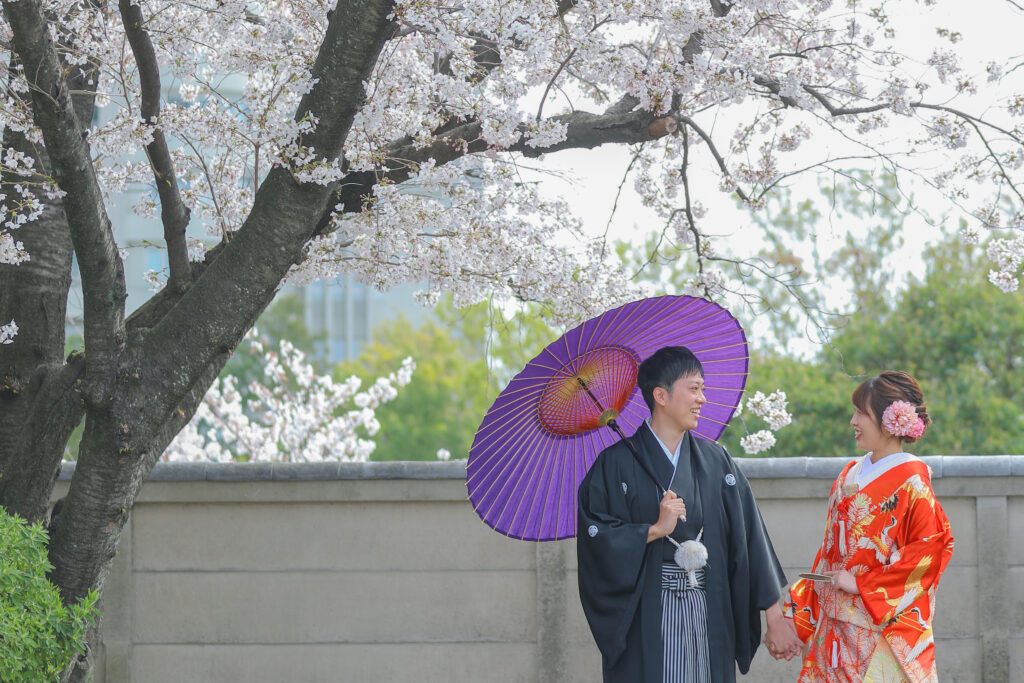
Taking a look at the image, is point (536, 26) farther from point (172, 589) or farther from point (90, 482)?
point (172, 589)

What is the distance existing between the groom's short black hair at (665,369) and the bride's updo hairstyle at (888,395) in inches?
21.8

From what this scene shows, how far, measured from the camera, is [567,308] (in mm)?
4785

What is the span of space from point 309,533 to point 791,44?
3250 millimetres

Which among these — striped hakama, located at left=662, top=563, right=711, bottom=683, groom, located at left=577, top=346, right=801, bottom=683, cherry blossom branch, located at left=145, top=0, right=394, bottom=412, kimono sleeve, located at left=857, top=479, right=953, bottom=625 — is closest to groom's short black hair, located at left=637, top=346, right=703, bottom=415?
groom, located at left=577, top=346, right=801, bottom=683

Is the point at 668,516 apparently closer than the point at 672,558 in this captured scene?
Yes

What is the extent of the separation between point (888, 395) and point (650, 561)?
0.90m

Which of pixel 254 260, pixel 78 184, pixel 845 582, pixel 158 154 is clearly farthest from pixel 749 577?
pixel 158 154

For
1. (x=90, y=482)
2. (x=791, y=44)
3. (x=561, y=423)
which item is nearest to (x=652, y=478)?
(x=561, y=423)

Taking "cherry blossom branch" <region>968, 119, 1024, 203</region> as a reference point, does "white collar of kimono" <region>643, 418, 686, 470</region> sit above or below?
below

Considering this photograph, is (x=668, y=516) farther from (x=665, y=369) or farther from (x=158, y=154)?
(x=158, y=154)

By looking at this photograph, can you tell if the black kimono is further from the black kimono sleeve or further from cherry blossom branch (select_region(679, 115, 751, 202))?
cherry blossom branch (select_region(679, 115, 751, 202))

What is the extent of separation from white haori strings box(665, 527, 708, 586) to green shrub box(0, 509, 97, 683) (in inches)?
72.0

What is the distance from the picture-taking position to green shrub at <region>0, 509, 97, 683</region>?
2781mm

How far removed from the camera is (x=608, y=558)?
296 centimetres
